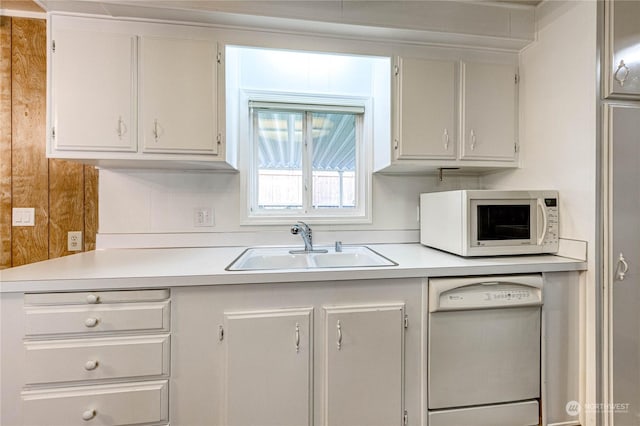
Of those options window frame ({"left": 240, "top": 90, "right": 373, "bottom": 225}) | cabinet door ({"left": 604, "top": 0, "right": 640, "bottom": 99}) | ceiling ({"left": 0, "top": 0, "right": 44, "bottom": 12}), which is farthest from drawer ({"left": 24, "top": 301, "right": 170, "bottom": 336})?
cabinet door ({"left": 604, "top": 0, "right": 640, "bottom": 99})

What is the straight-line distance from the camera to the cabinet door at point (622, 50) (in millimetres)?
1334

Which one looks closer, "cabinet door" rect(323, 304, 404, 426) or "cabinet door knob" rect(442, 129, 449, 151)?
"cabinet door" rect(323, 304, 404, 426)

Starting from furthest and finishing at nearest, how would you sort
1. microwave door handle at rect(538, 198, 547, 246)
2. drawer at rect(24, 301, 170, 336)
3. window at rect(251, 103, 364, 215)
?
window at rect(251, 103, 364, 215) → microwave door handle at rect(538, 198, 547, 246) → drawer at rect(24, 301, 170, 336)

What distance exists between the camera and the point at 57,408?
109 centimetres

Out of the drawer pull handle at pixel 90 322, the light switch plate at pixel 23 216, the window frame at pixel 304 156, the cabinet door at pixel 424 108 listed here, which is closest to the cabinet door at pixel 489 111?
the cabinet door at pixel 424 108

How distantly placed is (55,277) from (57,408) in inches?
20.2

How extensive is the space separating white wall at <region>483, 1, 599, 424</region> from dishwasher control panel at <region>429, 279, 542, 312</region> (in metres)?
0.32

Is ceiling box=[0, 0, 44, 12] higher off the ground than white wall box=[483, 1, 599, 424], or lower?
Result: higher

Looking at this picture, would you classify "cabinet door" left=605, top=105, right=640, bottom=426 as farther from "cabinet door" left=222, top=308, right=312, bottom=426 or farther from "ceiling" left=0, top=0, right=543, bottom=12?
"cabinet door" left=222, top=308, right=312, bottom=426

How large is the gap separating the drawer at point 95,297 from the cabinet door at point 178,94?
29.3 inches

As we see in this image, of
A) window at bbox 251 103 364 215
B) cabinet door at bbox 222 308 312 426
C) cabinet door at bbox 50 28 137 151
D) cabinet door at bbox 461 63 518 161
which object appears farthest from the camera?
window at bbox 251 103 364 215

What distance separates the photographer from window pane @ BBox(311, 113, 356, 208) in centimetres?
204

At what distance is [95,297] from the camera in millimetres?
1099

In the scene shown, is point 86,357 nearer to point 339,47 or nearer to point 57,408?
point 57,408
